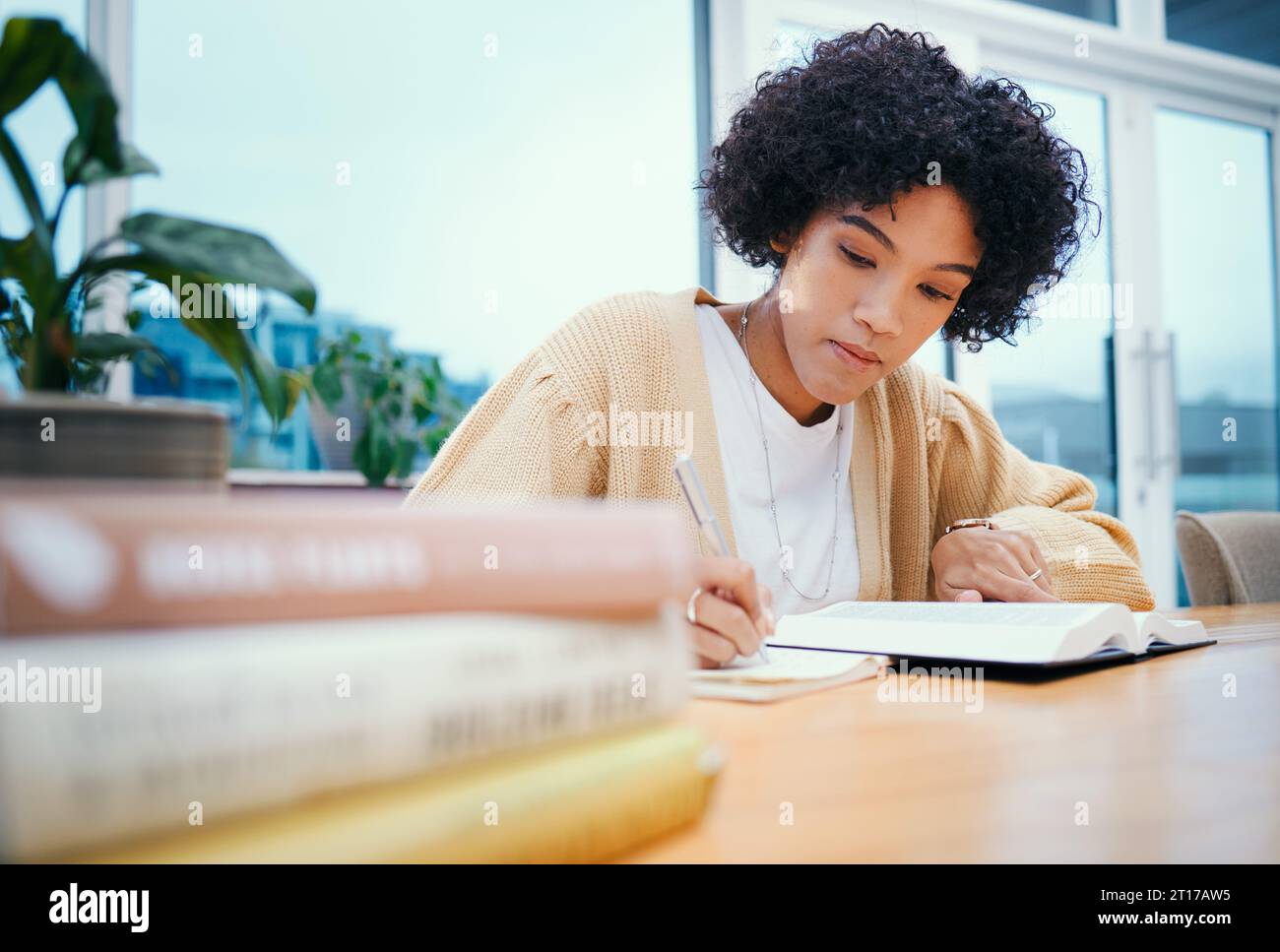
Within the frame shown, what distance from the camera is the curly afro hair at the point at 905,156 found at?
1178 millimetres

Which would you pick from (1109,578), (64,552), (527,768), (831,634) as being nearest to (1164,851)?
(527,768)

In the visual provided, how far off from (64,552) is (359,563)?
0.24 feet

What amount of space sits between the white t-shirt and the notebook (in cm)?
48

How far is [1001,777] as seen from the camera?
1.51 ft

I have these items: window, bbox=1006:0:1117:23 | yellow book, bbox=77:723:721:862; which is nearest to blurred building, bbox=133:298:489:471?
yellow book, bbox=77:723:721:862

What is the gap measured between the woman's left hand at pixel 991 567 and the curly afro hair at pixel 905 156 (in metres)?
0.37

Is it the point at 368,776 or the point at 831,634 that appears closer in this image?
the point at 368,776

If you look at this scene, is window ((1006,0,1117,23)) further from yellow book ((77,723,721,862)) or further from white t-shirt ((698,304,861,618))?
yellow book ((77,723,721,862))

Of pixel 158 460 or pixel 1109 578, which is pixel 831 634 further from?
pixel 158 460

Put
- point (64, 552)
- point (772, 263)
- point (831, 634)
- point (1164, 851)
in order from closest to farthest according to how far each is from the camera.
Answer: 1. point (64, 552)
2. point (1164, 851)
3. point (831, 634)
4. point (772, 263)

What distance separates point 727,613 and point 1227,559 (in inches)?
52.7

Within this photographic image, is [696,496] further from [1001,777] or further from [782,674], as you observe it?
[1001,777]

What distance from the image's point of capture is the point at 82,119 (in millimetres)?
430

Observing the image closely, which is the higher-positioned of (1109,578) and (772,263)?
(772,263)
